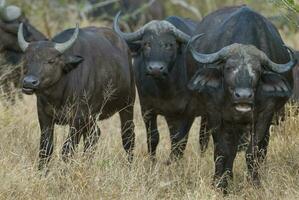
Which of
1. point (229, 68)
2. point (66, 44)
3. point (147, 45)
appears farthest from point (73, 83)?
point (229, 68)

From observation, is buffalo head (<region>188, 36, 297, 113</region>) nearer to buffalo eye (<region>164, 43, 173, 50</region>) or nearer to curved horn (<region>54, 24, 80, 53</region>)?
curved horn (<region>54, 24, 80, 53</region>)

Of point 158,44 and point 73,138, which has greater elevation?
point 158,44

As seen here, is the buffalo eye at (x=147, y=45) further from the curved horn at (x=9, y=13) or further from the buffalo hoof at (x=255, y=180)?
the curved horn at (x=9, y=13)

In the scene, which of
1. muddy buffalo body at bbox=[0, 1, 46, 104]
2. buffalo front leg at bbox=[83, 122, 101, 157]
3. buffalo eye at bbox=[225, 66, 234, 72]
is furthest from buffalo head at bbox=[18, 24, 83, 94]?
muddy buffalo body at bbox=[0, 1, 46, 104]

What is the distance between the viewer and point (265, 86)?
8359mm

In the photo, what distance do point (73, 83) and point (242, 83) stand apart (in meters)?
2.02

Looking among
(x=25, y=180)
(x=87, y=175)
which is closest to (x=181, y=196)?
(x=87, y=175)

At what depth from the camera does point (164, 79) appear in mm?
10297

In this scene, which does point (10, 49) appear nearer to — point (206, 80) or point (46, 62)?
point (46, 62)

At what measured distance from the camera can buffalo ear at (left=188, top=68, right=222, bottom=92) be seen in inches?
333

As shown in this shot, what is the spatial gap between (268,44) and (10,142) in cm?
280

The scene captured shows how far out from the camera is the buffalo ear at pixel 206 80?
27.8 feet

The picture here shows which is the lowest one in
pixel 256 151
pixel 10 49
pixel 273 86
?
pixel 10 49

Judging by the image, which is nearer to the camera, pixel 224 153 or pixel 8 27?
pixel 224 153
